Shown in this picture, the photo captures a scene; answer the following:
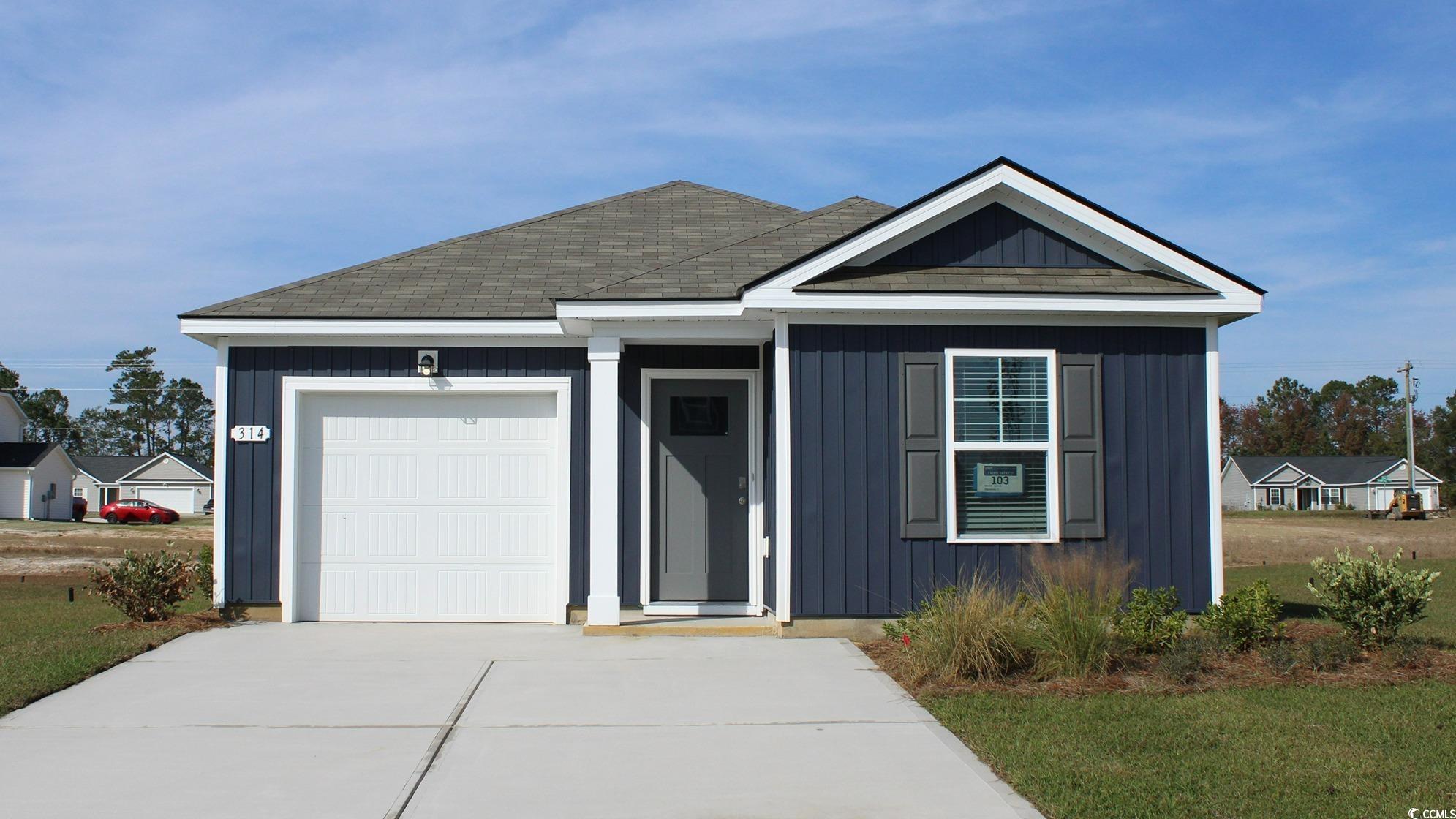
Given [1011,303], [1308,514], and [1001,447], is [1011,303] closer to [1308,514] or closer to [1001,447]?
[1001,447]

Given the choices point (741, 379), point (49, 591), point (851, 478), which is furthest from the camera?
point (49, 591)

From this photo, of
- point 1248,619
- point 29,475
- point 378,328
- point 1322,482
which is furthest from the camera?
point 1322,482

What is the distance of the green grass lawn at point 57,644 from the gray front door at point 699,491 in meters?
4.33

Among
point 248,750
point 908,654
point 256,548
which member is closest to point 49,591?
point 256,548

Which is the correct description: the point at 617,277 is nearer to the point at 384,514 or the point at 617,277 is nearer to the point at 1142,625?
the point at 384,514

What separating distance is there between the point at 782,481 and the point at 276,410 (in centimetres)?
486

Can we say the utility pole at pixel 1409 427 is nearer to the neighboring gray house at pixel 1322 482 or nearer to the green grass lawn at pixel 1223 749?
the neighboring gray house at pixel 1322 482

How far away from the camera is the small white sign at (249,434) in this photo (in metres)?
10.6

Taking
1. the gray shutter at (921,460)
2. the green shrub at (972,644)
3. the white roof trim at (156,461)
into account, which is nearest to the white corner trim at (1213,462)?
the gray shutter at (921,460)

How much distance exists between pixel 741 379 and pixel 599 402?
1673 millimetres

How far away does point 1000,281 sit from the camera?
976 centimetres

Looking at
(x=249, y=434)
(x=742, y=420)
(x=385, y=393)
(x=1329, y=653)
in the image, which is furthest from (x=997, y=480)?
(x=249, y=434)

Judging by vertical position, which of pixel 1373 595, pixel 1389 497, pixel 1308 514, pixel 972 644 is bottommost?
pixel 1308 514

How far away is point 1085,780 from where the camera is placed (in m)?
5.35
